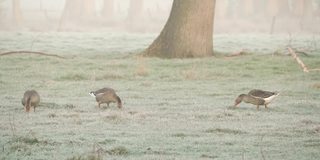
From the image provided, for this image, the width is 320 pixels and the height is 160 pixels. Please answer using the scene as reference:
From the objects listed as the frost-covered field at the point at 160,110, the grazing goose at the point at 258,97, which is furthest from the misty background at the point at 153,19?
the grazing goose at the point at 258,97

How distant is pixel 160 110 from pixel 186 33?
1264 centimetres

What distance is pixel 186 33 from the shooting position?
2903 cm

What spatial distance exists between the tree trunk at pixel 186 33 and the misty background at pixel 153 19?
25.6 meters

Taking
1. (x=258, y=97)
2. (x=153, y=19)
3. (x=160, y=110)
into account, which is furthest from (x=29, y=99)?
(x=153, y=19)

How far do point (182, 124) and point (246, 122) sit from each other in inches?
49.4

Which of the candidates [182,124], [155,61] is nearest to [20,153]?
[182,124]

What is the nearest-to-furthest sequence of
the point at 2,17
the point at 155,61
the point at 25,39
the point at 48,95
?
the point at 48,95, the point at 155,61, the point at 25,39, the point at 2,17

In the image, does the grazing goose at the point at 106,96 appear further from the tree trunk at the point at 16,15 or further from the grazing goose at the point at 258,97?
the tree trunk at the point at 16,15

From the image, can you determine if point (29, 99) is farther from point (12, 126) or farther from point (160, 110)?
point (160, 110)

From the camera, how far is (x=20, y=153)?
11.7 metres

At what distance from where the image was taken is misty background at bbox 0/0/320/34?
5912 cm

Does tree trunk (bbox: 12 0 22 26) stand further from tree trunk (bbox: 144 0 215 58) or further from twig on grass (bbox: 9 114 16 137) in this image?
twig on grass (bbox: 9 114 16 137)

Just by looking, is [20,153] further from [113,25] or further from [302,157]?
Result: [113,25]

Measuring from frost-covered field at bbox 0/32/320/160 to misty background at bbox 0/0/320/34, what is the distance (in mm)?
28856
